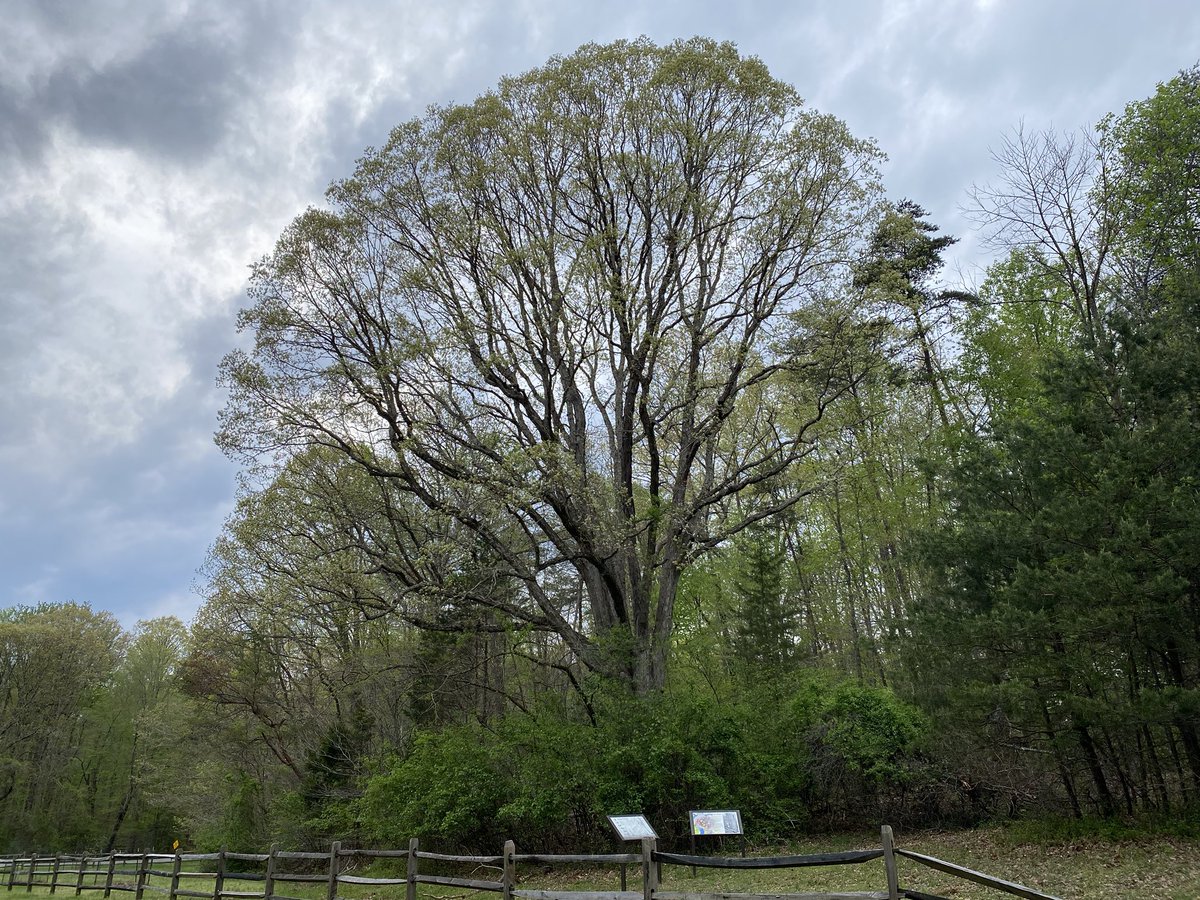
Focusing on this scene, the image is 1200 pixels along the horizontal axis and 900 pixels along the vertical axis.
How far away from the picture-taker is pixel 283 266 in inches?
619

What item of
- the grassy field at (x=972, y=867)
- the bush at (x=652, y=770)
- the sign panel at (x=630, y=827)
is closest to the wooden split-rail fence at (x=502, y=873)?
the sign panel at (x=630, y=827)

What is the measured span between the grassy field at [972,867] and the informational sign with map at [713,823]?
29.9 inches

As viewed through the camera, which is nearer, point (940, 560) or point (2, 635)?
point (940, 560)

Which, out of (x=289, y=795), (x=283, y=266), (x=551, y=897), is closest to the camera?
(x=551, y=897)

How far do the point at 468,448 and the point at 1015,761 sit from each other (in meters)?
11.4

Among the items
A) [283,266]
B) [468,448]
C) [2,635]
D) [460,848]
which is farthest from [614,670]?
[2,635]

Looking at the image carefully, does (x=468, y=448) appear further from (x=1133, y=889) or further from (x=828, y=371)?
(x=1133, y=889)

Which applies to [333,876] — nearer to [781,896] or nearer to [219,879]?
[219,879]

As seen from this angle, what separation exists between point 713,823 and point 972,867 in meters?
3.43

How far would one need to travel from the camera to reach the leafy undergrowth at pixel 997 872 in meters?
8.59

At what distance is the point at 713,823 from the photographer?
10.6m

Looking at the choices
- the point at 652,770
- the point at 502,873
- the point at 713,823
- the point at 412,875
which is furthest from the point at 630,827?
the point at 652,770

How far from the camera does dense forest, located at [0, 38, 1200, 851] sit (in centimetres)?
1091

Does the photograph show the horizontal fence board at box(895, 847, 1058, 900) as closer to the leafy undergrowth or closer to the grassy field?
the leafy undergrowth
